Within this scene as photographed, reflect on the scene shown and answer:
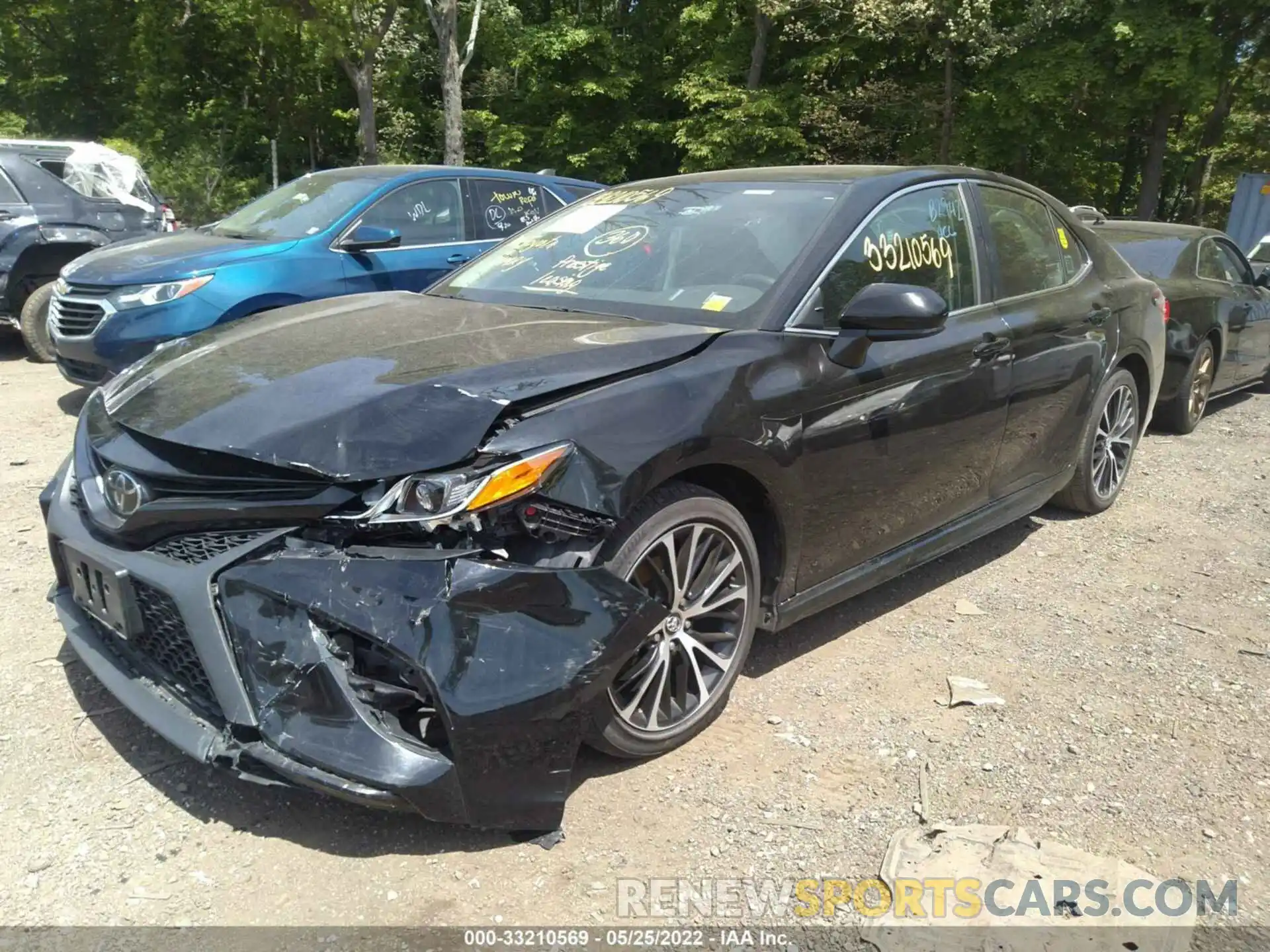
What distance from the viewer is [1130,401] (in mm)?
5055

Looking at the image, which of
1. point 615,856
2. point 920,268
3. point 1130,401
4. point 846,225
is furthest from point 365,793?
point 1130,401

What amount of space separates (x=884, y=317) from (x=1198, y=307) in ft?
16.5

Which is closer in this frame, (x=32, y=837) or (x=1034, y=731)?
(x=32, y=837)

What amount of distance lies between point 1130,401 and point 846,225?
2.58 meters

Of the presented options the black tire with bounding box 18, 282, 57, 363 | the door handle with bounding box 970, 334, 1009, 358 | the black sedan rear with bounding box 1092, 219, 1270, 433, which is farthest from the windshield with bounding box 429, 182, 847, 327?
the black tire with bounding box 18, 282, 57, 363

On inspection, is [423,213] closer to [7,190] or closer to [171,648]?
[7,190]

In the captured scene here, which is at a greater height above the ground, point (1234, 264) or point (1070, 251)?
point (1070, 251)

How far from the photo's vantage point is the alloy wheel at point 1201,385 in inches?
276

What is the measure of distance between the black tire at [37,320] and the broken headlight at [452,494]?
23.9 feet

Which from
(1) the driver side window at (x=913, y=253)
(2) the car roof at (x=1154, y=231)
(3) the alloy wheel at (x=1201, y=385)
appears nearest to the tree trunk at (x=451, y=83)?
(2) the car roof at (x=1154, y=231)

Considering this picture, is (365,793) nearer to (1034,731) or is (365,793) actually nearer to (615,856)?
(615,856)

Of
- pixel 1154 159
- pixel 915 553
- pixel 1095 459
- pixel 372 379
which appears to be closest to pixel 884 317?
pixel 915 553

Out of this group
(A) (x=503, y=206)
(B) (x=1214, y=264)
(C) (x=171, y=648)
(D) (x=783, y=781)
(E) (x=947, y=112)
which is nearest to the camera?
→ (C) (x=171, y=648)

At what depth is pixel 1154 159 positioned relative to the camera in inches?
763
